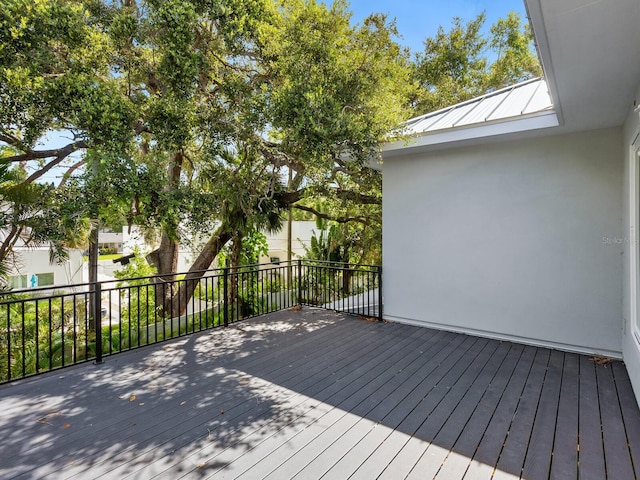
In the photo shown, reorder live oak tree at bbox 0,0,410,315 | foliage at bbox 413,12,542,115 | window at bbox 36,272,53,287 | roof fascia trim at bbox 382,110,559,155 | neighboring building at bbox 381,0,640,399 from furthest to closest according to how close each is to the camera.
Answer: window at bbox 36,272,53,287
foliage at bbox 413,12,542,115
live oak tree at bbox 0,0,410,315
roof fascia trim at bbox 382,110,559,155
neighboring building at bbox 381,0,640,399

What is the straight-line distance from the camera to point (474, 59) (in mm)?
11641

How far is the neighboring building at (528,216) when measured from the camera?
3.48 metres

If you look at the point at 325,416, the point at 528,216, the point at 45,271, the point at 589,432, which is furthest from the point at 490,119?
the point at 45,271

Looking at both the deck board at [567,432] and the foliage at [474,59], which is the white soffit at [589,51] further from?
the foliage at [474,59]

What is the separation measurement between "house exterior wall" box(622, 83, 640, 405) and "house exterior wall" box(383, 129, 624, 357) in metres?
0.29

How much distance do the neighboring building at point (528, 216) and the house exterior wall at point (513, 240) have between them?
0.6 inches

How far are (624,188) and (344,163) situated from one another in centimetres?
400

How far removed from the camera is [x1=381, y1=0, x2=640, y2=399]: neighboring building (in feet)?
11.4

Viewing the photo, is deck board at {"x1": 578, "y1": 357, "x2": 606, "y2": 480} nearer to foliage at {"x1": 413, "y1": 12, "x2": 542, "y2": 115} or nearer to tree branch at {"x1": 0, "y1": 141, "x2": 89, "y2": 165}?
tree branch at {"x1": 0, "y1": 141, "x2": 89, "y2": 165}

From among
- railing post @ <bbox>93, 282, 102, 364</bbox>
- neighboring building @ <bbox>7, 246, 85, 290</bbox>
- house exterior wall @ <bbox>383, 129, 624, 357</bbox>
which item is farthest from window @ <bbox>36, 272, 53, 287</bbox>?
house exterior wall @ <bbox>383, 129, 624, 357</bbox>

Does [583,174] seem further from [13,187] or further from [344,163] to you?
[13,187]

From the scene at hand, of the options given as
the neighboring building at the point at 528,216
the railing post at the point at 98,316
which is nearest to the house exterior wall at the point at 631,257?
the neighboring building at the point at 528,216

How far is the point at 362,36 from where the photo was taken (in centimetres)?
486

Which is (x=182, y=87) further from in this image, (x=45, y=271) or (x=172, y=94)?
(x=45, y=271)
